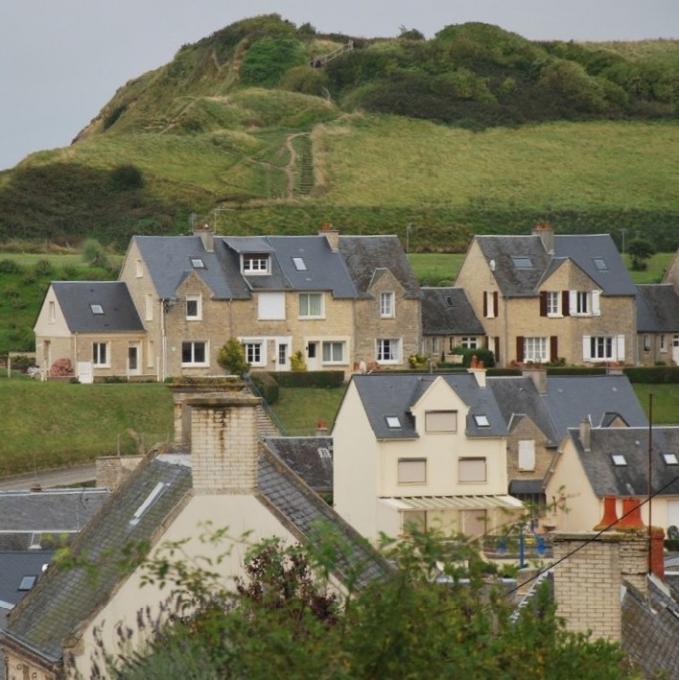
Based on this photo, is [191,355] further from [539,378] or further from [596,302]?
[539,378]

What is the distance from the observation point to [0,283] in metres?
88.4

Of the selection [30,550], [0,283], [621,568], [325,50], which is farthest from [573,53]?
[621,568]

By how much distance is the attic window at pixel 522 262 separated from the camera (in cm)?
8406

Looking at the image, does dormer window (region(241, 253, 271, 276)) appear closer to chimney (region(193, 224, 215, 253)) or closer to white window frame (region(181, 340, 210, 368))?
chimney (region(193, 224, 215, 253))

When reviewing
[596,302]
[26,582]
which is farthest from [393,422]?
[26,582]

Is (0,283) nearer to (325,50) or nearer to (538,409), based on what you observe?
(538,409)

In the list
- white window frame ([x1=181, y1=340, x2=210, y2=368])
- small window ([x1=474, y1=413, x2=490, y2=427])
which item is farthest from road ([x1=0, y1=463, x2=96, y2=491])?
white window frame ([x1=181, y1=340, x2=210, y2=368])

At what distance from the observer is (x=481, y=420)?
200 ft

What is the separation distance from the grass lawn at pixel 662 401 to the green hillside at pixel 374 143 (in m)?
30.1

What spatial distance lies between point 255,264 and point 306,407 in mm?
A: 9540

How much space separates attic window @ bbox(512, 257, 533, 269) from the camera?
3310 inches

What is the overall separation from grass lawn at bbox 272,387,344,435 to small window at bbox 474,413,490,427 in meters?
8.29

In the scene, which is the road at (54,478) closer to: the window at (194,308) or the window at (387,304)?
the window at (194,308)

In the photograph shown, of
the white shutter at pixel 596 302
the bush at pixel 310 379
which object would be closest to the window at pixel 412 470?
the bush at pixel 310 379
